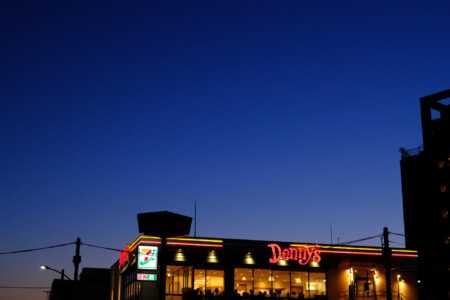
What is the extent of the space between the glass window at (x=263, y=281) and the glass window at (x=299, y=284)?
1953 millimetres

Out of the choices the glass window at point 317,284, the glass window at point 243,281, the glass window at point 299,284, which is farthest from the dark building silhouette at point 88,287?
the glass window at point 317,284

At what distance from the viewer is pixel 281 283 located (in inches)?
1766

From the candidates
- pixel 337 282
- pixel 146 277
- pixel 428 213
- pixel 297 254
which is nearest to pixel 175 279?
pixel 146 277

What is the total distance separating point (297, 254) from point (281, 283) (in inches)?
108

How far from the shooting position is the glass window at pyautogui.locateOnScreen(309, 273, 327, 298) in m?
45.3

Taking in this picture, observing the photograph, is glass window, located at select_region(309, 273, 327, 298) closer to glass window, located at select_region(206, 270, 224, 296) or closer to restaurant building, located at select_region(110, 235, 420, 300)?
restaurant building, located at select_region(110, 235, 420, 300)

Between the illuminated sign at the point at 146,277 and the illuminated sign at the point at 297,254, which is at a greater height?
the illuminated sign at the point at 297,254

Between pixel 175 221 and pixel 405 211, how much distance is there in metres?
74.9

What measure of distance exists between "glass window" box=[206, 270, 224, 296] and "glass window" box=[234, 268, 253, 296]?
3.92 feet

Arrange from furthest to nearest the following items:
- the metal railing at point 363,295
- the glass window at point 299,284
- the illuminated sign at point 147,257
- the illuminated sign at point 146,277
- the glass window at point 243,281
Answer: the glass window at point 299,284 → the metal railing at point 363,295 → the glass window at point 243,281 → the illuminated sign at point 147,257 → the illuminated sign at point 146,277

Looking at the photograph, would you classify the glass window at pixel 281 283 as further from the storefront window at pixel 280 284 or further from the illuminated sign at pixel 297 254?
the illuminated sign at pixel 297 254

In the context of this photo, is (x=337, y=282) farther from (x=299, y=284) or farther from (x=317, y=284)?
(x=299, y=284)

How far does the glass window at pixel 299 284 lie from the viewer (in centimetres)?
4481

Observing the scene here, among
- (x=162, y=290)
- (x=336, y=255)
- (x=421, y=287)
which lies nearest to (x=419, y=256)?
(x=421, y=287)
